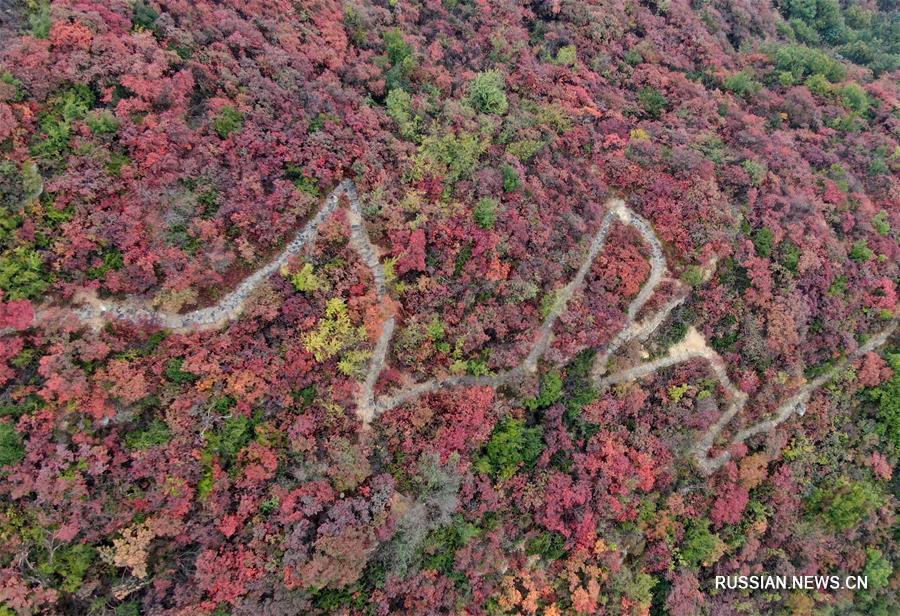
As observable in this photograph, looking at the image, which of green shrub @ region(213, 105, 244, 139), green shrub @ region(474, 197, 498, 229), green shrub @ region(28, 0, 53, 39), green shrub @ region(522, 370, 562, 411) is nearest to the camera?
green shrub @ region(28, 0, 53, 39)

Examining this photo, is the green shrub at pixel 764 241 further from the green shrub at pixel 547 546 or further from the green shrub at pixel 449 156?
the green shrub at pixel 547 546

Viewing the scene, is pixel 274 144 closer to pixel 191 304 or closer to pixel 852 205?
pixel 191 304

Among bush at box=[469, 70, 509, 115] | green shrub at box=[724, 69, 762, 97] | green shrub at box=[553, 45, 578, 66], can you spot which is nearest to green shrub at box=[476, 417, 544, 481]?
bush at box=[469, 70, 509, 115]

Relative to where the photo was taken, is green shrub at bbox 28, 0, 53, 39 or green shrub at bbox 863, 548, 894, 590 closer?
green shrub at bbox 28, 0, 53, 39

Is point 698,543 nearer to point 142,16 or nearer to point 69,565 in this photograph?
point 69,565

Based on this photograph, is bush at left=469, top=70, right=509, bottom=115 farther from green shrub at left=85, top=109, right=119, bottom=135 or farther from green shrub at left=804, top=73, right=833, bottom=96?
green shrub at left=804, top=73, right=833, bottom=96

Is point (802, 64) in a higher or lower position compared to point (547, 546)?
higher

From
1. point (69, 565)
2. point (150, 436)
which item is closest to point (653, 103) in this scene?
point (150, 436)

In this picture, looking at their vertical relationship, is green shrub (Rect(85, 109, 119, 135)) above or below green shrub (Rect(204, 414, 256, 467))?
above
